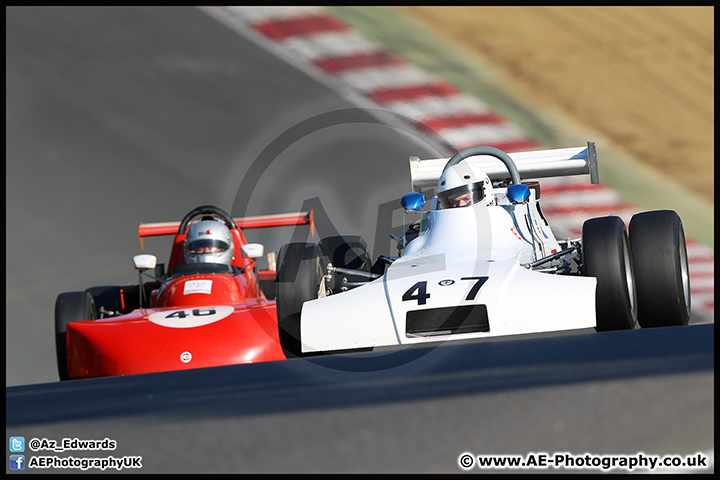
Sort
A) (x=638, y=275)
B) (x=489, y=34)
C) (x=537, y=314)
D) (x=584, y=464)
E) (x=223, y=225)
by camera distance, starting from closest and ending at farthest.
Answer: (x=584, y=464) < (x=537, y=314) < (x=638, y=275) < (x=223, y=225) < (x=489, y=34)

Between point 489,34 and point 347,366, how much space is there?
7767 millimetres

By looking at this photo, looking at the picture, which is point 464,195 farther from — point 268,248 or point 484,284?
point 268,248

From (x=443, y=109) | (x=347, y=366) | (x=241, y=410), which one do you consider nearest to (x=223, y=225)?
(x=443, y=109)

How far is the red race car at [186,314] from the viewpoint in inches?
246

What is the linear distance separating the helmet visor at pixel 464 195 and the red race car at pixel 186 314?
148cm

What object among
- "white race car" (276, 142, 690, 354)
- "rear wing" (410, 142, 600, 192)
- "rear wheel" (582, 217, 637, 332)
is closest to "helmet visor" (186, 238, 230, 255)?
"rear wing" (410, 142, 600, 192)

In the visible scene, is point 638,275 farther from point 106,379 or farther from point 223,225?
point 223,225

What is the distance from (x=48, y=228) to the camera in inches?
448

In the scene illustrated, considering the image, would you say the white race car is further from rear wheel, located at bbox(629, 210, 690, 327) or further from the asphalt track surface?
the asphalt track surface

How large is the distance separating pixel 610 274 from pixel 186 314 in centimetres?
325

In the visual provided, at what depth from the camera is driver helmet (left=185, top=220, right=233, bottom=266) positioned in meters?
8.59

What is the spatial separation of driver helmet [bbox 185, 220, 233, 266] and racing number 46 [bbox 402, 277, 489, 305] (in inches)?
155

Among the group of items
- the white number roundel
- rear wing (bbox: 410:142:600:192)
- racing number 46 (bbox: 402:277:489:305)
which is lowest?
the white number roundel

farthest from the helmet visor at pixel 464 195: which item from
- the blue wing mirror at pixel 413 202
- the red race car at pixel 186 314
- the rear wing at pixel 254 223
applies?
the rear wing at pixel 254 223
